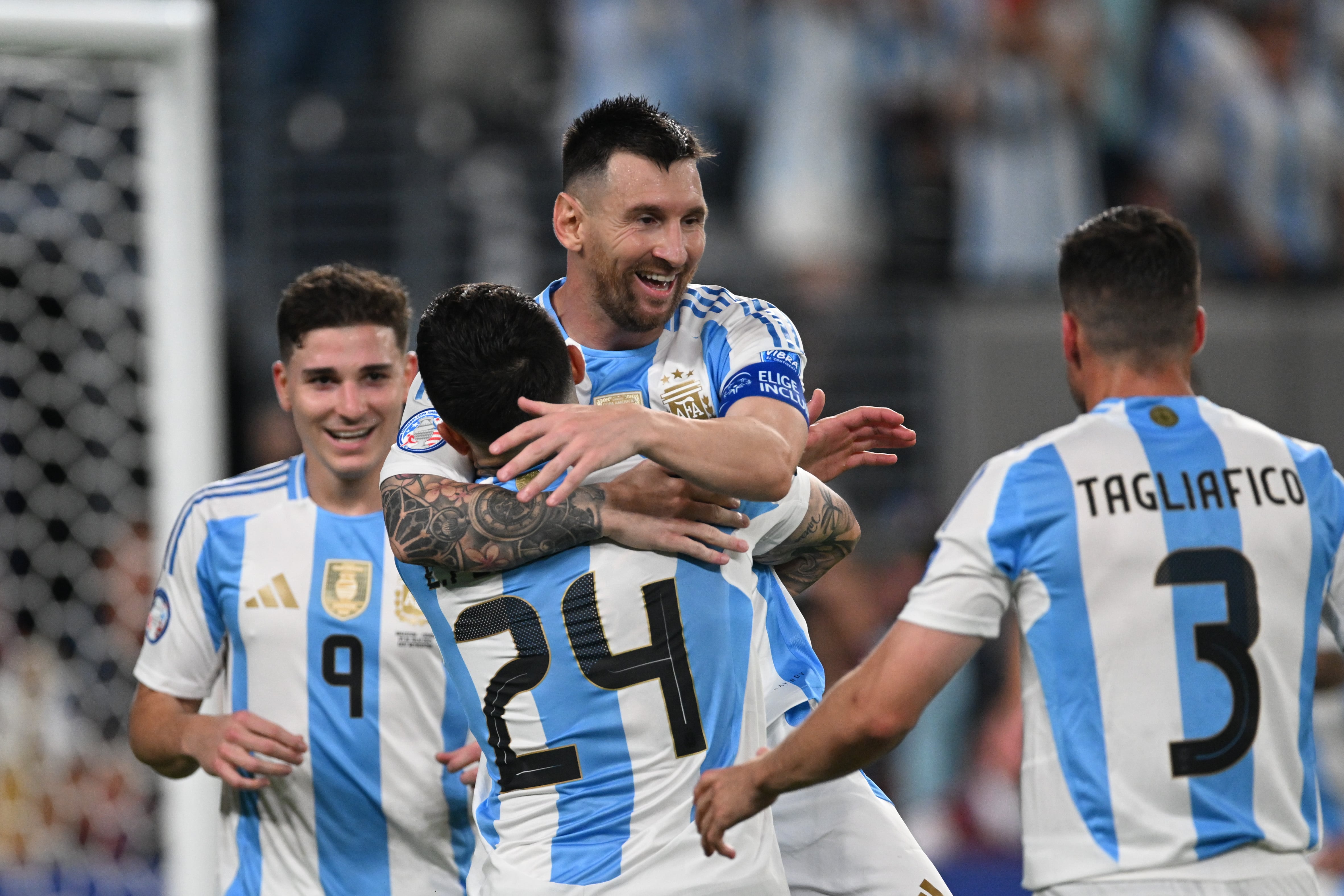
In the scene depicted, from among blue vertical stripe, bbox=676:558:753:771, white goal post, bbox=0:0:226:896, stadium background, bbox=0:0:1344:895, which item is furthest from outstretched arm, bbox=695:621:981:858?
stadium background, bbox=0:0:1344:895

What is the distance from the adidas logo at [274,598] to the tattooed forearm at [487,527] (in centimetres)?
112

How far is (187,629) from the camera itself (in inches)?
162

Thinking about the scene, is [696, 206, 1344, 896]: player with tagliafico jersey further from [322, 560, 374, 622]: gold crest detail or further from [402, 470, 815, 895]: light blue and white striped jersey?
[322, 560, 374, 622]: gold crest detail

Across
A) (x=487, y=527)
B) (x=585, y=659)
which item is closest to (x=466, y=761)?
(x=585, y=659)

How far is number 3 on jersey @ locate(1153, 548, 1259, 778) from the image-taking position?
2932 mm

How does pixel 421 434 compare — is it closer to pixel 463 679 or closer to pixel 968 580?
pixel 463 679

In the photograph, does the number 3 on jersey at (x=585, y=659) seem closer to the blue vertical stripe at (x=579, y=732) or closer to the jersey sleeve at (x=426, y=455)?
the blue vertical stripe at (x=579, y=732)

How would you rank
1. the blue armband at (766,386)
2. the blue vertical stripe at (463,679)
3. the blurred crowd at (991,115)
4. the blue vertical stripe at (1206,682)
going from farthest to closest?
the blurred crowd at (991,115) < the blue armband at (766,386) < the blue vertical stripe at (463,679) < the blue vertical stripe at (1206,682)

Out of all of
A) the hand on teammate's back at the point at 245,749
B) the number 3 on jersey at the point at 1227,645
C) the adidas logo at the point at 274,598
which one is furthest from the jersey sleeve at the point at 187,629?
the number 3 on jersey at the point at 1227,645

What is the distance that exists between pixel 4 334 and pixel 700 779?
5991 millimetres

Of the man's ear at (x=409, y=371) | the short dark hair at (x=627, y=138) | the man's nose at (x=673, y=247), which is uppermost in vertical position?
the short dark hair at (x=627, y=138)

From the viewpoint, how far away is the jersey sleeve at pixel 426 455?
125 inches

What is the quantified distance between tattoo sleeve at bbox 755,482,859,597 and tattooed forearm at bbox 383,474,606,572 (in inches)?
23.5

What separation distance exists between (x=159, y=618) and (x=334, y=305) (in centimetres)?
93
